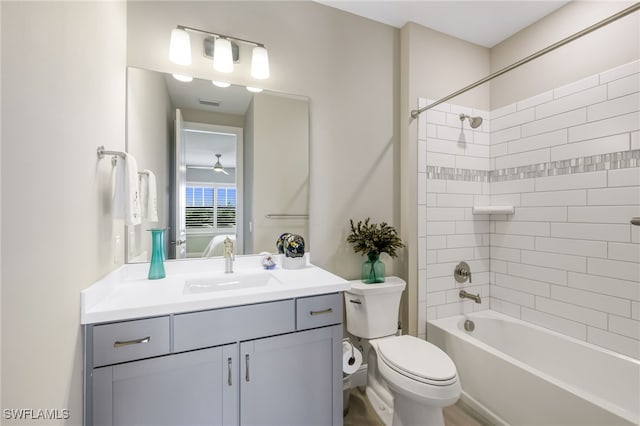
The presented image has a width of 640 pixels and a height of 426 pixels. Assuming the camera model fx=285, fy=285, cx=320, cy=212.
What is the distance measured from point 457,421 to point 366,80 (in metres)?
2.33

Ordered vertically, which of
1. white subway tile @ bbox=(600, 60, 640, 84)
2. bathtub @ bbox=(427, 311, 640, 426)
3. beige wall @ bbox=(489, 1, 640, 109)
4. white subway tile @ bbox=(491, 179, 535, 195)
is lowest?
bathtub @ bbox=(427, 311, 640, 426)

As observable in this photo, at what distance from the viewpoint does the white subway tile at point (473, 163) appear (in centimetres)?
234

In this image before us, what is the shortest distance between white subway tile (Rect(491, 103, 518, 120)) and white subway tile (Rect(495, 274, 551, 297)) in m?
1.34

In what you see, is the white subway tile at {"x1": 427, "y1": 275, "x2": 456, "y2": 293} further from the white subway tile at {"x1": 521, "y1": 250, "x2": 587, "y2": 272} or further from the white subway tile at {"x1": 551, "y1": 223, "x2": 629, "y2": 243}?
the white subway tile at {"x1": 551, "y1": 223, "x2": 629, "y2": 243}

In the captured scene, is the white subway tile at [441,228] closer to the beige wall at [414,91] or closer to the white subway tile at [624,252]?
the beige wall at [414,91]

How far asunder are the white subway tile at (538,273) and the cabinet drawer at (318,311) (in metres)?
1.68

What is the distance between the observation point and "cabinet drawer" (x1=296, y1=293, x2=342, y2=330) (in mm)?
1299

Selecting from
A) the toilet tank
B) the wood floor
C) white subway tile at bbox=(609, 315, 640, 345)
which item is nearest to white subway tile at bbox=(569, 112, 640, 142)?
white subway tile at bbox=(609, 315, 640, 345)

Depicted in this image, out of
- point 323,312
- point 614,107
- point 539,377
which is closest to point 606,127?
point 614,107

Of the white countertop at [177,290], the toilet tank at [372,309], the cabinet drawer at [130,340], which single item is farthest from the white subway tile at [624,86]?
the cabinet drawer at [130,340]

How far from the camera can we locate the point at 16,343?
2.10 feet

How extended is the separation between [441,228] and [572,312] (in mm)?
977

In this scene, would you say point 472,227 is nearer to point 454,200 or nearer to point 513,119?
point 454,200

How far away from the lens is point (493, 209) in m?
2.28
